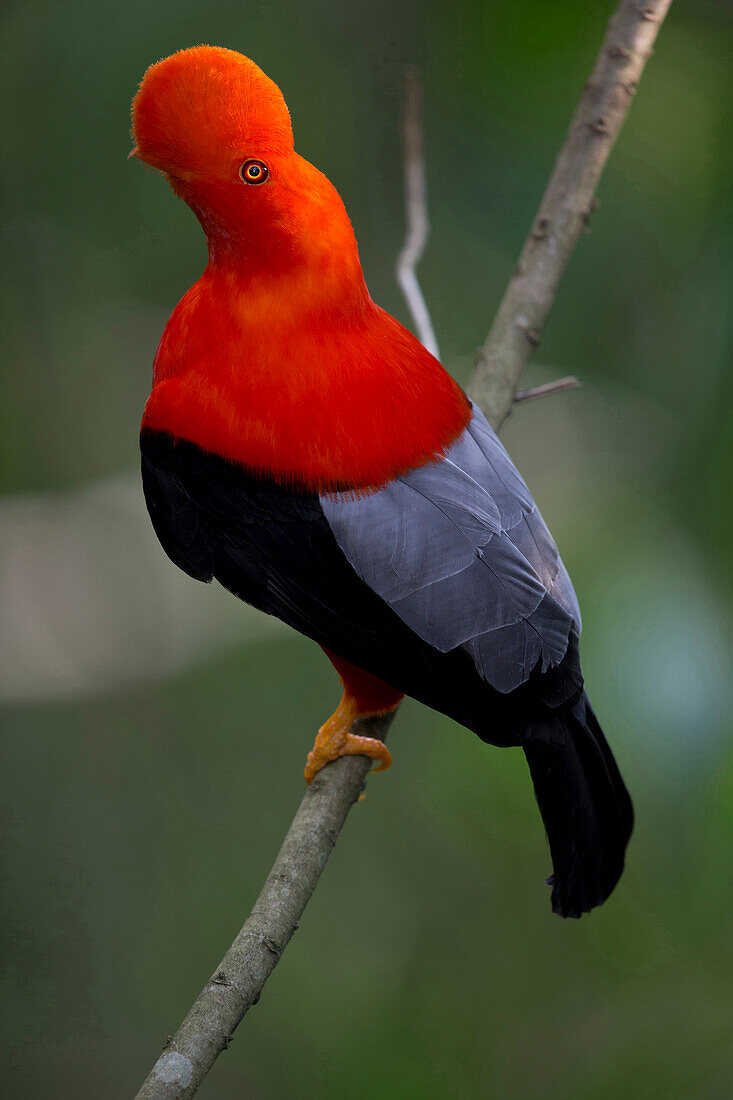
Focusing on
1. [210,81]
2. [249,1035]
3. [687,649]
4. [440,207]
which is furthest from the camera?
[440,207]

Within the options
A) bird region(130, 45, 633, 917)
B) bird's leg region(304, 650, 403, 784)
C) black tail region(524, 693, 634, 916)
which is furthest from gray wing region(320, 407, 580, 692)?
bird's leg region(304, 650, 403, 784)

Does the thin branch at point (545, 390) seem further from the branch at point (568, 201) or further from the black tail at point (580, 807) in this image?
the black tail at point (580, 807)

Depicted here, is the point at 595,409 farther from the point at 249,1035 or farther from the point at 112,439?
the point at 249,1035

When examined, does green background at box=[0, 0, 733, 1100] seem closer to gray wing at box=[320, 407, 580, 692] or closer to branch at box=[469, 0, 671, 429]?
branch at box=[469, 0, 671, 429]

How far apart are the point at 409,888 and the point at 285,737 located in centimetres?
65

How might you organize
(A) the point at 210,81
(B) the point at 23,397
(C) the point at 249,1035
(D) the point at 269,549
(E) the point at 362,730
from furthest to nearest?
(B) the point at 23,397 < (C) the point at 249,1035 < (E) the point at 362,730 < (D) the point at 269,549 < (A) the point at 210,81

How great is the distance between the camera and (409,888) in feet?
9.70

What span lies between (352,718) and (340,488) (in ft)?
1.64

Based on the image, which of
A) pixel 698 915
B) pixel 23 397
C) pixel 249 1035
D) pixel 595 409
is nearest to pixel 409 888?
pixel 249 1035

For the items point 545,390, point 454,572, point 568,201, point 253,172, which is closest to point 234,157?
point 253,172

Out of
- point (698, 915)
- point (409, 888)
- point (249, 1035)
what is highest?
point (698, 915)

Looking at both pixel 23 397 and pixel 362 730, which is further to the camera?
pixel 23 397

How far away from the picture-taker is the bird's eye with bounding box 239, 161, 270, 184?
1261 mm

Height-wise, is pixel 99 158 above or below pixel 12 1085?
above
